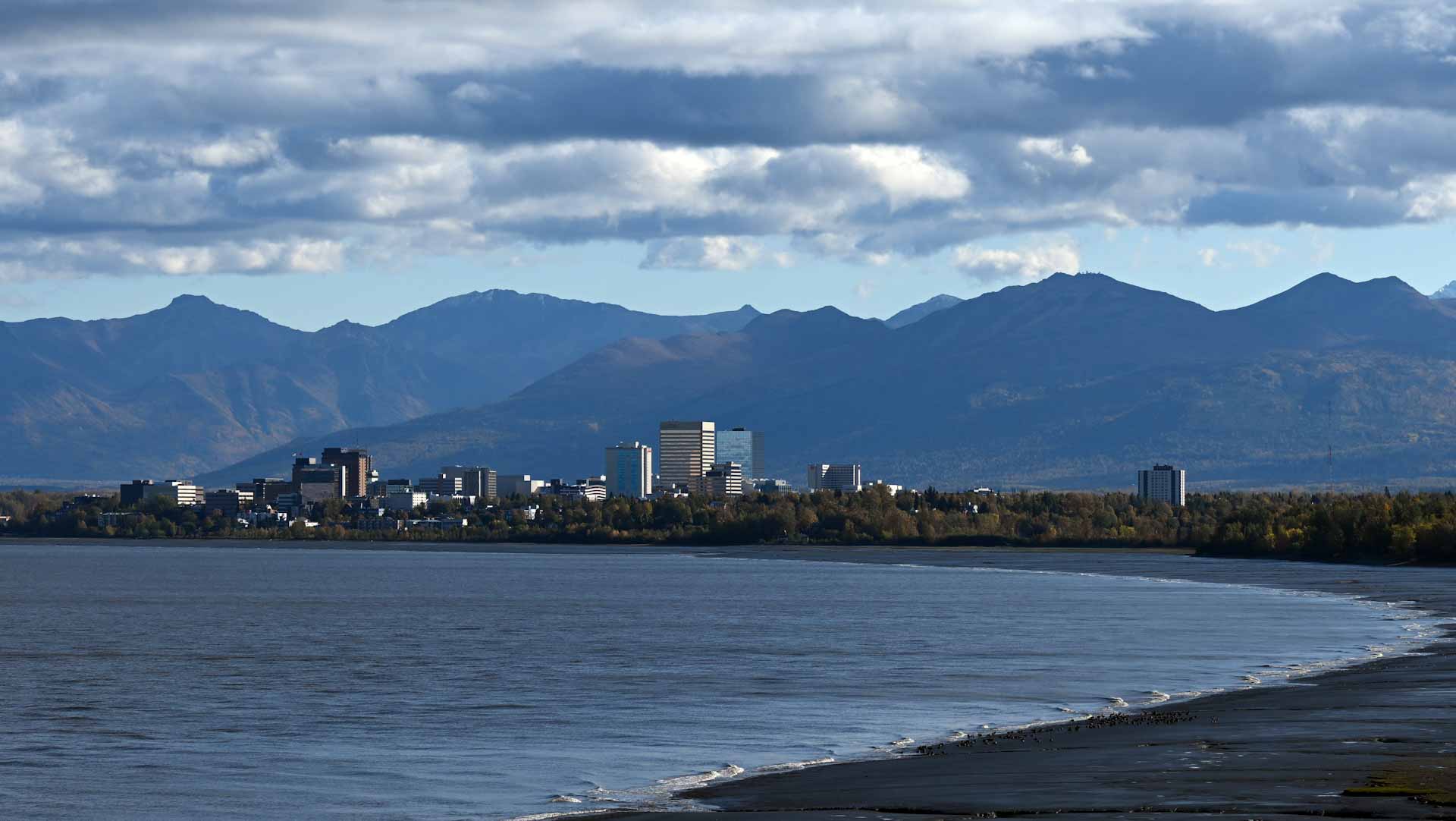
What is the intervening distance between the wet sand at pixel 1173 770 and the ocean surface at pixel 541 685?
9.65 ft

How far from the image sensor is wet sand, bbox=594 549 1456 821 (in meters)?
37.2

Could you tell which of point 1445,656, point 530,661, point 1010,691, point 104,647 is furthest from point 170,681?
point 1445,656

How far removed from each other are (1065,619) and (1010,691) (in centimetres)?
4603

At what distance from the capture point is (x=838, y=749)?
50.0 metres

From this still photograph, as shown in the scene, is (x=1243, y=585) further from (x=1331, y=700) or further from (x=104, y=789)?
(x=104, y=789)

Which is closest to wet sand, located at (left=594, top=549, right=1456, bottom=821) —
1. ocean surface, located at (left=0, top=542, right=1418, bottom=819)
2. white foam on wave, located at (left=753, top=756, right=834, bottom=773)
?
Result: white foam on wave, located at (left=753, top=756, right=834, bottom=773)

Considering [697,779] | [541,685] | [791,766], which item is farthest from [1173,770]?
[541,685]

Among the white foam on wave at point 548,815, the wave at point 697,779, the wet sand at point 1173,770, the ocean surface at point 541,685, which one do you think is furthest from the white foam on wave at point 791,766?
the white foam on wave at point 548,815

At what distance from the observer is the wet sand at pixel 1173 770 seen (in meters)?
37.2

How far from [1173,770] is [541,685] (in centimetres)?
3249

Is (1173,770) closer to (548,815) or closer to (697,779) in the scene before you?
(697,779)

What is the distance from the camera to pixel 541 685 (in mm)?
71000

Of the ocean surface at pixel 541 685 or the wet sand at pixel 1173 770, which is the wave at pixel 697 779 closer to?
the ocean surface at pixel 541 685

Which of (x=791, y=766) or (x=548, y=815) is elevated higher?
(x=791, y=766)
